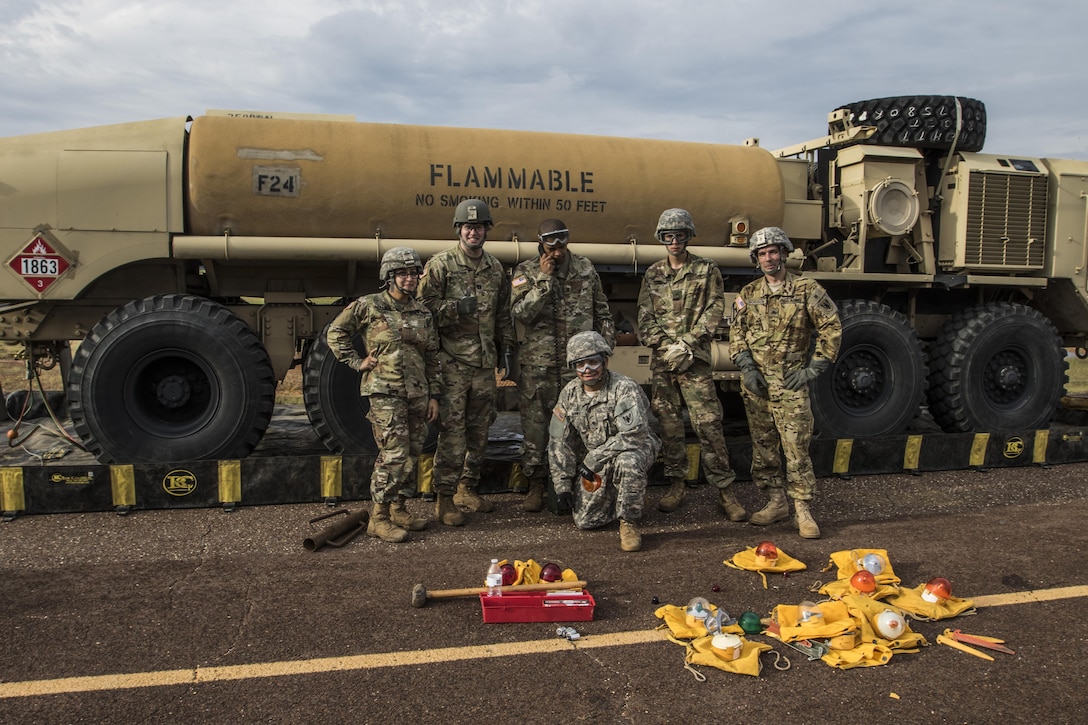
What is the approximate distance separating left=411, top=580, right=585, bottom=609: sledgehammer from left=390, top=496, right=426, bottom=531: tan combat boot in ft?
3.99

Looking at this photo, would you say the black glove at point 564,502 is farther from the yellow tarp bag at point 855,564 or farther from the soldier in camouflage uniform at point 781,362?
the yellow tarp bag at point 855,564

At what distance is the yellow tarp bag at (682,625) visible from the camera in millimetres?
3871

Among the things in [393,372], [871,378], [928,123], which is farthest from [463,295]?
[928,123]

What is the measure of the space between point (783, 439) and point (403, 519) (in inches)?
102

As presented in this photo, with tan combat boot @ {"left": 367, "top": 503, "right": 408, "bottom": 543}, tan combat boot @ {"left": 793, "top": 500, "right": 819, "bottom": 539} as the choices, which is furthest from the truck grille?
tan combat boot @ {"left": 367, "top": 503, "right": 408, "bottom": 543}

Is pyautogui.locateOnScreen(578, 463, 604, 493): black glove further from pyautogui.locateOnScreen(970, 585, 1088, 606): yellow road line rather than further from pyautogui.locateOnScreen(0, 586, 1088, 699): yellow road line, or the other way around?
pyautogui.locateOnScreen(970, 585, 1088, 606): yellow road line

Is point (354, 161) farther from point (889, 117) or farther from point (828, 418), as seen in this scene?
point (889, 117)

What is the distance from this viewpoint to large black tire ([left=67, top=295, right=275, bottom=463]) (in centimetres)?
627

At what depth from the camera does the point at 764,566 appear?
15.5 ft

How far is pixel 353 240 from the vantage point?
691 cm

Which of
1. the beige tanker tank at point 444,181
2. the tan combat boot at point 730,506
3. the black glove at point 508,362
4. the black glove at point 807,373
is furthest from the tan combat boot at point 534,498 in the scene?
the beige tanker tank at point 444,181

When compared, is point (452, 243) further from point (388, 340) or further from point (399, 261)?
point (388, 340)

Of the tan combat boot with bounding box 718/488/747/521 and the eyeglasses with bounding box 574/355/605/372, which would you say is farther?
the tan combat boot with bounding box 718/488/747/521

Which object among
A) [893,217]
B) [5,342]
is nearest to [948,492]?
[893,217]
